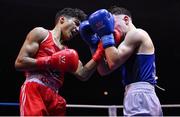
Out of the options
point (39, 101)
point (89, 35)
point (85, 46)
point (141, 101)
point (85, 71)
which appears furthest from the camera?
point (85, 46)

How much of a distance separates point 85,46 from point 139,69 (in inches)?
211

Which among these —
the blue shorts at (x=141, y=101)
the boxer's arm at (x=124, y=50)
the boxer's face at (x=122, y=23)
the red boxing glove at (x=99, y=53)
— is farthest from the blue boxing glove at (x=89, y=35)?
the blue shorts at (x=141, y=101)

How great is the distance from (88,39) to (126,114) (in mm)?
650

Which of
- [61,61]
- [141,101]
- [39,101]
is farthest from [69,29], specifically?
[141,101]

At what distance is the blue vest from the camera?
7.06 feet

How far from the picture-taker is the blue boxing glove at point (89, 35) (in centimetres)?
252

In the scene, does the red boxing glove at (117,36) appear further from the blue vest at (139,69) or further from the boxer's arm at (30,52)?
the boxer's arm at (30,52)

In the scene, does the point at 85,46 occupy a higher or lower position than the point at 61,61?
lower

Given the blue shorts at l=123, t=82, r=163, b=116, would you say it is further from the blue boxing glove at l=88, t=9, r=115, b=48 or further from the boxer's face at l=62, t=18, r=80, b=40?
the boxer's face at l=62, t=18, r=80, b=40

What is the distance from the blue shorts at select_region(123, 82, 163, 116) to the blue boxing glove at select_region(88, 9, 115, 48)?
12.0 inches

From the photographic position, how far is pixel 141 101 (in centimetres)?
209

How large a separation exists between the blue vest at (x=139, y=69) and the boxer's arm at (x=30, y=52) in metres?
0.61

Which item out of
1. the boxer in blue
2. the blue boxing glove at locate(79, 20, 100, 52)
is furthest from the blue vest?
the blue boxing glove at locate(79, 20, 100, 52)

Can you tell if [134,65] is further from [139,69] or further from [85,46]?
[85,46]
